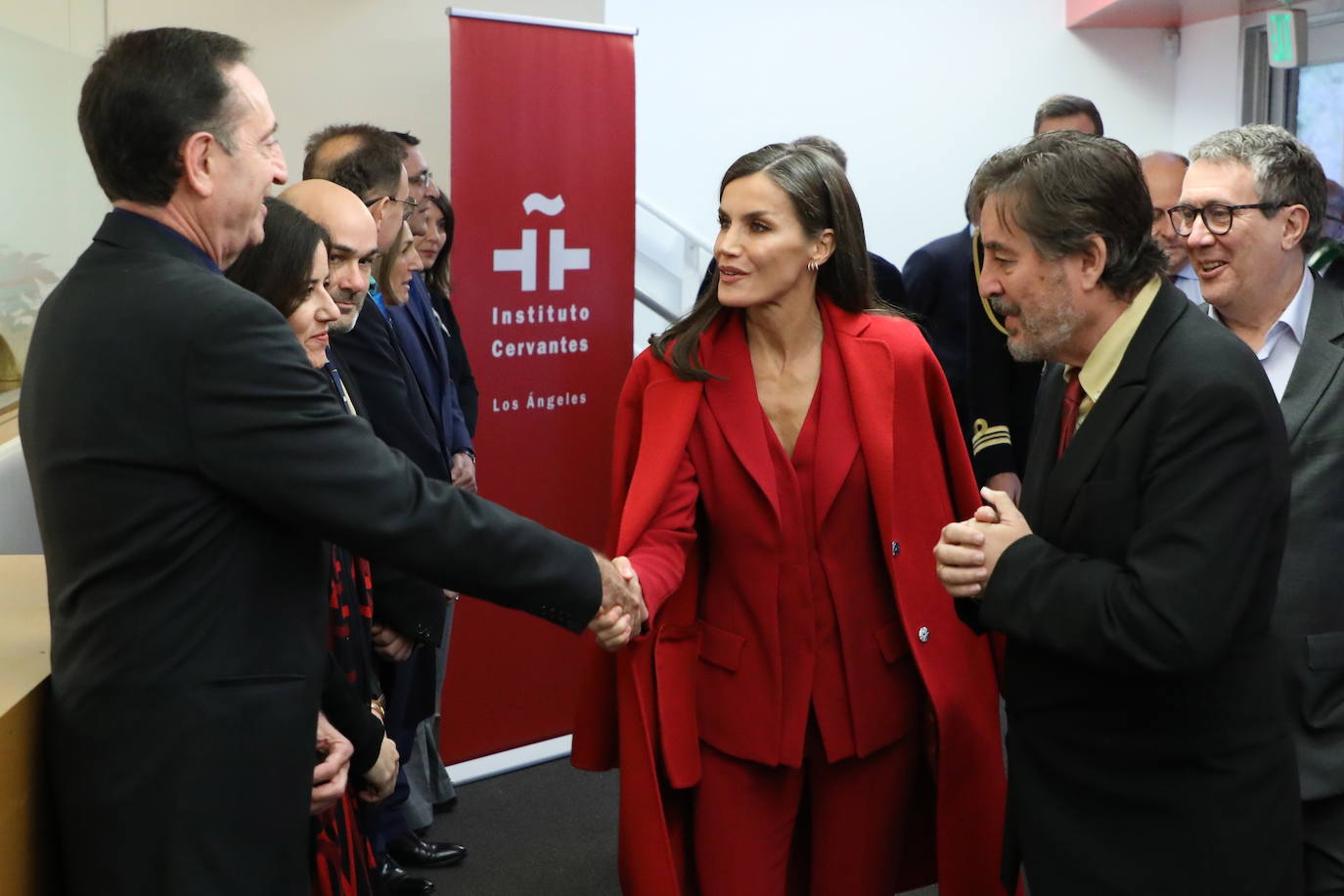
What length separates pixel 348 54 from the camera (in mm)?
4691

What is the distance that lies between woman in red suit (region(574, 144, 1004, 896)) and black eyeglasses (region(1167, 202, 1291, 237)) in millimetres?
503

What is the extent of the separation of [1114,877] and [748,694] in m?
0.77

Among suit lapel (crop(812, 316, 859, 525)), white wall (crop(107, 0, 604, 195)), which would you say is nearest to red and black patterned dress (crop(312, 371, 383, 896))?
suit lapel (crop(812, 316, 859, 525))

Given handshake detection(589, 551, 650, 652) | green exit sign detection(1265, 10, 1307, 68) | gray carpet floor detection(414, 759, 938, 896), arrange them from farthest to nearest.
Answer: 1. green exit sign detection(1265, 10, 1307, 68)
2. gray carpet floor detection(414, 759, 938, 896)
3. handshake detection(589, 551, 650, 652)

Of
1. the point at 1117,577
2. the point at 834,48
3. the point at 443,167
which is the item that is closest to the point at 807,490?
the point at 1117,577

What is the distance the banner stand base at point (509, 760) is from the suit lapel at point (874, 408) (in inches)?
87.4

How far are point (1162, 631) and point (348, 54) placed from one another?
3891 mm

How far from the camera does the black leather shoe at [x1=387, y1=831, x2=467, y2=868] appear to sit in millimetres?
3553

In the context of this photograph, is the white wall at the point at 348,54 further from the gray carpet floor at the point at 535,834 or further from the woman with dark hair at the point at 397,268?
the gray carpet floor at the point at 535,834

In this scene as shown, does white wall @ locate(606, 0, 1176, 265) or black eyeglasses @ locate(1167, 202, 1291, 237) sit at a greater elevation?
white wall @ locate(606, 0, 1176, 265)

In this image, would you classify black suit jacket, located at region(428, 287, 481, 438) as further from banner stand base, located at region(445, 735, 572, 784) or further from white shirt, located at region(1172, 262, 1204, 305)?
white shirt, located at region(1172, 262, 1204, 305)

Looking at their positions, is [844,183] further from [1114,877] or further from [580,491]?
[580,491]

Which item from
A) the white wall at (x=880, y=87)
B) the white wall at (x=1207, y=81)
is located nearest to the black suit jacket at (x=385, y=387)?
the white wall at (x=880, y=87)

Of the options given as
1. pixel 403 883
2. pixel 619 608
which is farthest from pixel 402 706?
pixel 403 883
